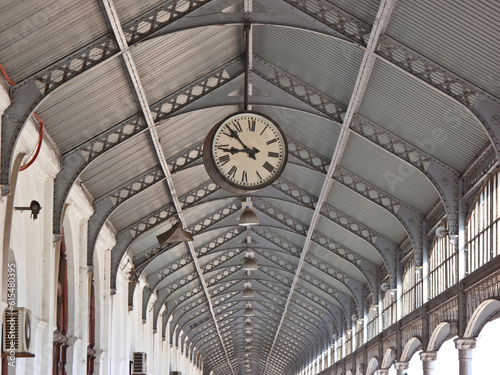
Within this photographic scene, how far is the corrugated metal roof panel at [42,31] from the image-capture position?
59.3 feet

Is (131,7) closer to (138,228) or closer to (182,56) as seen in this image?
(182,56)

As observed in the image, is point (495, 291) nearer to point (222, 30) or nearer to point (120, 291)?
point (222, 30)

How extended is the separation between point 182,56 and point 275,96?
4009 millimetres

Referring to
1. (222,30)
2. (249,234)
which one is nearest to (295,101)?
(222,30)

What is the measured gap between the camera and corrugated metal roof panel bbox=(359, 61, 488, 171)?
2431cm

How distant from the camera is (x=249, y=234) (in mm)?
46594

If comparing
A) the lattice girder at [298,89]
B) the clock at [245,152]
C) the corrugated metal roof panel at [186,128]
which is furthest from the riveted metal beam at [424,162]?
the clock at [245,152]

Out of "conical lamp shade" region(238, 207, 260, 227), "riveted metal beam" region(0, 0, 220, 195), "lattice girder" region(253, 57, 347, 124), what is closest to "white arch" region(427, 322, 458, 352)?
"conical lamp shade" region(238, 207, 260, 227)

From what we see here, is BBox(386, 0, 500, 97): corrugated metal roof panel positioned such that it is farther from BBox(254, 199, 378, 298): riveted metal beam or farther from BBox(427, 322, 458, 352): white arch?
BBox(254, 199, 378, 298): riveted metal beam

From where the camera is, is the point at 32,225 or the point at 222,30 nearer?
the point at 32,225

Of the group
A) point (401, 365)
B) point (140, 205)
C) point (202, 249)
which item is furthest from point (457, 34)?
point (202, 249)

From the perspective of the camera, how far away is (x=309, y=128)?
1210 inches

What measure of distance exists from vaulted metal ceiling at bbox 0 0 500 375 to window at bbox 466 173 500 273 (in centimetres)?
116

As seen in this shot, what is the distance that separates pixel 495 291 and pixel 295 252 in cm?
2397
